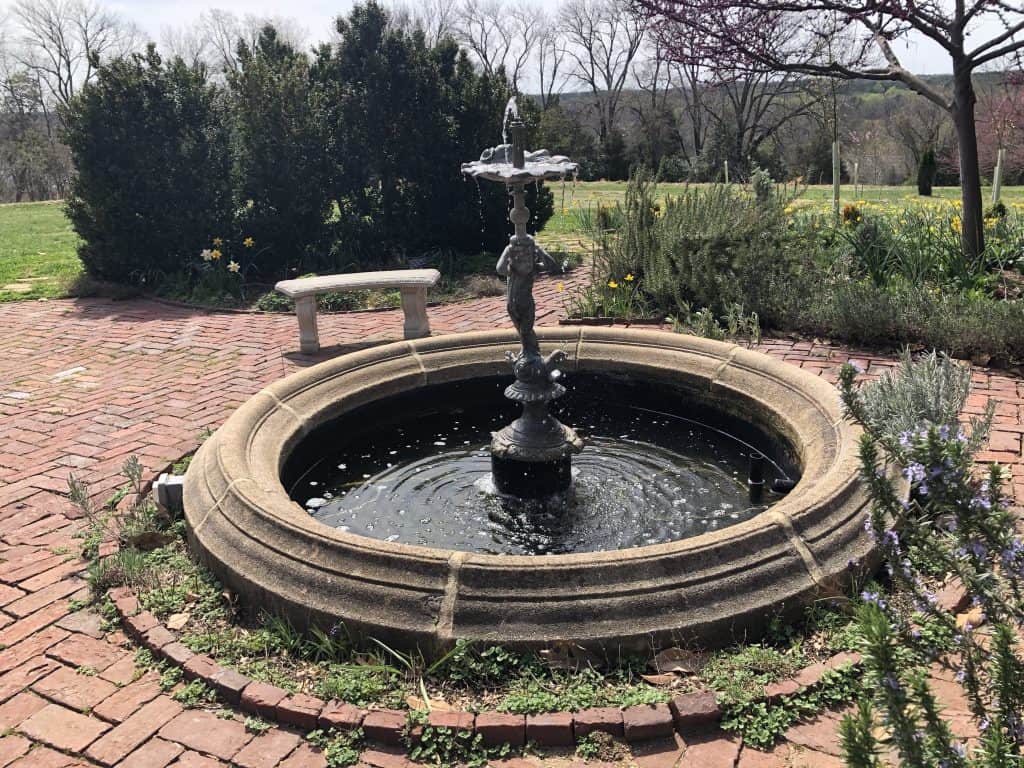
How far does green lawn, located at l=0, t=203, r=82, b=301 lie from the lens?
10.2 m

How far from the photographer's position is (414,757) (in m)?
2.43

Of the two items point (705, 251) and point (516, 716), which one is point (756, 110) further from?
point (516, 716)

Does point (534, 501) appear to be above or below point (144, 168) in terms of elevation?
below

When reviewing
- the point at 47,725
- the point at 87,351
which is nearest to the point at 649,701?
the point at 47,725

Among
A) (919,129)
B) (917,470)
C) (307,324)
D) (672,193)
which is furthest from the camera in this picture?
(919,129)

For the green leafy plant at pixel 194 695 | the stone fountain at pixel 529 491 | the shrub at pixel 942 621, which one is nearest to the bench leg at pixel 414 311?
the stone fountain at pixel 529 491

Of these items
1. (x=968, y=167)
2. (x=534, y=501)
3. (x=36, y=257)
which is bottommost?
(x=534, y=501)

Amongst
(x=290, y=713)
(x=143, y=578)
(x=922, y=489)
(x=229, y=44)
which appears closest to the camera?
(x=922, y=489)

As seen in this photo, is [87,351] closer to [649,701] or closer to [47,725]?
[47,725]

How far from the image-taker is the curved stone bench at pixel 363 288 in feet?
22.9

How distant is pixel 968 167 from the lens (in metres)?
7.54

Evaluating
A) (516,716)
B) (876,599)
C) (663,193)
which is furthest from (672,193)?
(876,599)

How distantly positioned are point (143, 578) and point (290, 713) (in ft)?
3.86

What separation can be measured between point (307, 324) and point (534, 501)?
3609 millimetres
